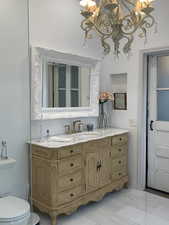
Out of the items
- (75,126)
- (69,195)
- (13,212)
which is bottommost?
(69,195)

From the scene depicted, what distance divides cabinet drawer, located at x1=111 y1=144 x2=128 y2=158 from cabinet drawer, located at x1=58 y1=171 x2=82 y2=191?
0.69m

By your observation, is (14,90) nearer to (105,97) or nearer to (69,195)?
(69,195)

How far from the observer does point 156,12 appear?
3.22 meters

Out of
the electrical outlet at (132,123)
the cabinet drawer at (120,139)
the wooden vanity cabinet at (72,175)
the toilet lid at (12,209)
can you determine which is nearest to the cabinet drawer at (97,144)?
the wooden vanity cabinet at (72,175)

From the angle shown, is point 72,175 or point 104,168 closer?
point 72,175

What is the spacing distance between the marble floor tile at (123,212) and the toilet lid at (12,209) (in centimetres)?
64

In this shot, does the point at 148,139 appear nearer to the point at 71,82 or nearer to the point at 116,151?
the point at 116,151

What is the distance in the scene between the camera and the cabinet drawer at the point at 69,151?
252 centimetres

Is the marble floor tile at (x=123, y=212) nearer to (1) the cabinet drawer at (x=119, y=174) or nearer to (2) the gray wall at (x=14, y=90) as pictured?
(1) the cabinet drawer at (x=119, y=174)

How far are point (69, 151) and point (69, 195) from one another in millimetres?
505

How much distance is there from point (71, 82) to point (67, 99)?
249 mm

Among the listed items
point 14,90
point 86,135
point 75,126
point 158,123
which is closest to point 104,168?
point 86,135

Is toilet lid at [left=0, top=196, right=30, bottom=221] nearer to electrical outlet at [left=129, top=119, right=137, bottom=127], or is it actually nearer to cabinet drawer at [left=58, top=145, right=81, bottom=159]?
cabinet drawer at [left=58, top=145, right=81, bottom=159]

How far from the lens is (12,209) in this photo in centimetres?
200
